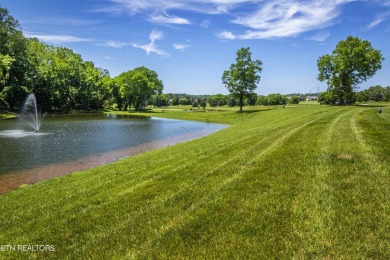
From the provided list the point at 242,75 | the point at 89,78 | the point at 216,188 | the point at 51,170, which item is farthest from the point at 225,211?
the point at 89,78

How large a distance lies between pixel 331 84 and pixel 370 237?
216 feet

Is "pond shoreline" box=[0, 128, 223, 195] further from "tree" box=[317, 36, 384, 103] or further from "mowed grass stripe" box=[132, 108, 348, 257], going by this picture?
"tree" box=[317, 36, 384, 103]

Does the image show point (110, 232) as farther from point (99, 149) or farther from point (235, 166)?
point (99, 149)

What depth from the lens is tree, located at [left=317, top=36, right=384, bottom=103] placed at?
5700cm

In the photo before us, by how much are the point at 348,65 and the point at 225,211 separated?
64.5 m

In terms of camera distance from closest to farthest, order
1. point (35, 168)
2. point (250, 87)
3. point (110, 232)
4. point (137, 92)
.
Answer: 1. point (110, 232)
2. point (35, 168)
3. point (250, 87)
4. point (137, 92)

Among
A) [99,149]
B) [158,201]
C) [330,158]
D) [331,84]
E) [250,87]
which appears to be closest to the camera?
[158,201]

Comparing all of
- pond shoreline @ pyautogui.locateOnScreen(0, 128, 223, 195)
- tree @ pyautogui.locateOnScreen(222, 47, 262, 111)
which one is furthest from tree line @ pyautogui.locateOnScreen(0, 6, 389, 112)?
pond shoreline @ pyautogui.locateOnScreen(0, 128, 223, 195)

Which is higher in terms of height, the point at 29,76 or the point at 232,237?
the point at 29,76

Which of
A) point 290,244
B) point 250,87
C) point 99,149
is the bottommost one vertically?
point 99,149

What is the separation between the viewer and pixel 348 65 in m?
58.4

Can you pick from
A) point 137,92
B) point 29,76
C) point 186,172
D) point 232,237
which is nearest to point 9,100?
point 29,76

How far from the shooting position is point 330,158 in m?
10.3

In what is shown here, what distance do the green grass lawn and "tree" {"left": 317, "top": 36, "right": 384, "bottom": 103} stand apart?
5609 centimetres
